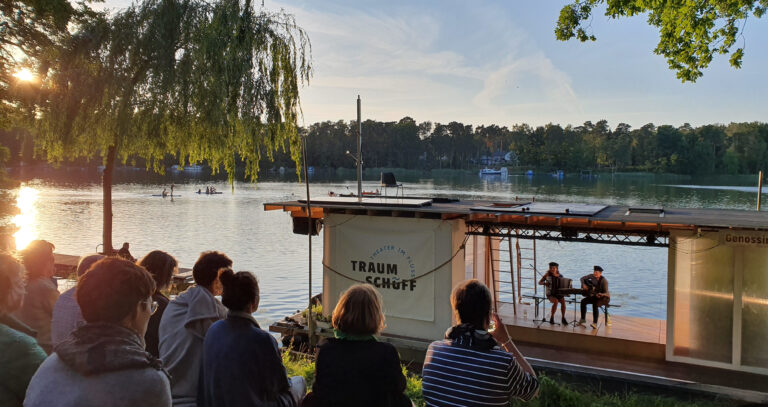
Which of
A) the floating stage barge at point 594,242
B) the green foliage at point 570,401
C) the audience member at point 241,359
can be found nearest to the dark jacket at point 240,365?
the audience member at point 241,359

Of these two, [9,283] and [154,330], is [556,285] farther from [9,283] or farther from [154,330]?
[9,283]

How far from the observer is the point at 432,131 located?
445 ft

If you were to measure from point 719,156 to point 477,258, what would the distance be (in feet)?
361

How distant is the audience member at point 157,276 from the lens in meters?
3.34

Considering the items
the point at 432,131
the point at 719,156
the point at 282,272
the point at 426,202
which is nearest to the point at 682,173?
the point at 719,156

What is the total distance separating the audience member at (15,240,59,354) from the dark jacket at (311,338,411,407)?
234 cm

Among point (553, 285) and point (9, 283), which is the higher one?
point (9, 283)

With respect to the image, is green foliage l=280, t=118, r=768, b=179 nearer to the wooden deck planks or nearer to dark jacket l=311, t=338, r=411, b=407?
the wooden deck planks

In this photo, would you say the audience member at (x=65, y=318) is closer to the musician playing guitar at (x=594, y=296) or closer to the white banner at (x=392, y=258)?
the white banner at (x=392, y=258)

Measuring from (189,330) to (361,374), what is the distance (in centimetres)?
120

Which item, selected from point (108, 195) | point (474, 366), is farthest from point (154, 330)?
point (108, 195)

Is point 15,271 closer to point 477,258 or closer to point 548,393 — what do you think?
point 548,393

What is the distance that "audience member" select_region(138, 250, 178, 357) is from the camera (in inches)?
132

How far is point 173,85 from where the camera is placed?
1099 centimetres
